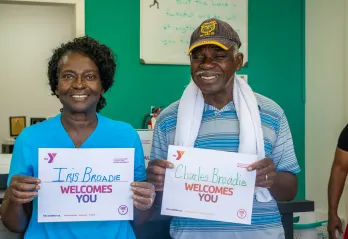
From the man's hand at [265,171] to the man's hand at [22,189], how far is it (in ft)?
2.11

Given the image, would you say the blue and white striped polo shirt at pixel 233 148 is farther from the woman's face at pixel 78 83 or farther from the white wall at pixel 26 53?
the white wall at pixel 26 53

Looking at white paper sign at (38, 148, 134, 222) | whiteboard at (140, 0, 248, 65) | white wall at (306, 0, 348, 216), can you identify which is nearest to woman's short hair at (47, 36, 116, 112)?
white paper sign at (38, 148, 134, 222)

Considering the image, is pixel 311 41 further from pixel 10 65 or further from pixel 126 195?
pixel 10 65

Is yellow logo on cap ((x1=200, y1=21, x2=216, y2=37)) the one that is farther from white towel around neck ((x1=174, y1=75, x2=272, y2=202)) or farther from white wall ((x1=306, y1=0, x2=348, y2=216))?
white wall ((x1=306, y1=0, x2=348, y2=216))

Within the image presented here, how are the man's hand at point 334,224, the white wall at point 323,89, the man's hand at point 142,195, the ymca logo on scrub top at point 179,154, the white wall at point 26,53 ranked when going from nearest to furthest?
1. the man's hand at point 142,195
2. the ymca logo on scrub top at point 179,154
3. the man's hand at point 334,224
4. the white wall at point 323,89
5. the white wall at point 26,53

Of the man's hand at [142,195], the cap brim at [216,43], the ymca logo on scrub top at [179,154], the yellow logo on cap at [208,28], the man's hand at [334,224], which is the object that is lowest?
the man's hand at [334,224]

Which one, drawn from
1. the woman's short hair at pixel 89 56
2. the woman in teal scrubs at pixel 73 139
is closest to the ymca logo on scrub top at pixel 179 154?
the woman in teal scrubs at pixel 73 139

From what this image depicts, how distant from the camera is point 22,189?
1.22 meters

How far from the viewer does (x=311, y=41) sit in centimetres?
388

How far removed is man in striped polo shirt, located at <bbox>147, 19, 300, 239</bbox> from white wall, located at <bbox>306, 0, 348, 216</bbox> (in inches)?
82.2

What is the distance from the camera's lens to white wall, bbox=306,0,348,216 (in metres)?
3.50

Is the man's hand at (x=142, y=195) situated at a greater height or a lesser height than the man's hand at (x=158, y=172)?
lesser

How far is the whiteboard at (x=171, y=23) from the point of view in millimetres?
3570

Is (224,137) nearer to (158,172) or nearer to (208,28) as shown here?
(158,172)
